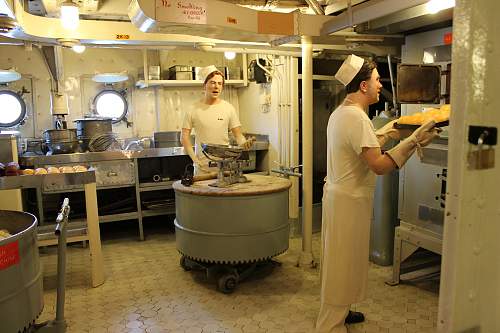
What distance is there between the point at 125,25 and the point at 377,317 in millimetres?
2677

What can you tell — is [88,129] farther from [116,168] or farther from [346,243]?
[346,243]

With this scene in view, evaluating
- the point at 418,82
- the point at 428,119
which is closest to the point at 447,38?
the point at 418,82

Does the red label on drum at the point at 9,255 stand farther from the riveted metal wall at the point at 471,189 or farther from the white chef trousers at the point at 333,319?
the riveted metal wall at the point at 471,189

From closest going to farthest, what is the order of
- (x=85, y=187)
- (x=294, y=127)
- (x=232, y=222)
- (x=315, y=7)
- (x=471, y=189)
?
(x=471, y=189), (x=232, y=222), (x=85, y=187), (x=315, y=7), (x=294, y=127)

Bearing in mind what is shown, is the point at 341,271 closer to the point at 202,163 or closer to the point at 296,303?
the point at 296,303

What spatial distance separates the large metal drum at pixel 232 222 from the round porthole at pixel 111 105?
246 cm

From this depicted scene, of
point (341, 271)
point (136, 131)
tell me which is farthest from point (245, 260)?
point (136, 131)

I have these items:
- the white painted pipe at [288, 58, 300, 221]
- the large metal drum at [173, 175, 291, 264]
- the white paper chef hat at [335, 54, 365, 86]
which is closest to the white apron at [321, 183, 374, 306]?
the white paper chef hat at [335, 54, 365, 86]

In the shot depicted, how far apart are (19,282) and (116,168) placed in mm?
2433

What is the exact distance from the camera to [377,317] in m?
2.72

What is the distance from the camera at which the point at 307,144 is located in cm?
347

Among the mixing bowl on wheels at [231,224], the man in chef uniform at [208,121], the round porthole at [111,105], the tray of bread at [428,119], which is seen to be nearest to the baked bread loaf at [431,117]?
the tray of bread at [428,119]

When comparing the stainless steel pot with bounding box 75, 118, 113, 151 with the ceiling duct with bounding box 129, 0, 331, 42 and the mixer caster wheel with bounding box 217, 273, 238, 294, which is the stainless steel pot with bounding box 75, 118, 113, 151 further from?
the mixer caster wheel with bounding box 217, 273, 238, 294

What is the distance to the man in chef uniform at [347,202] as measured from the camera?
7.50 ft
